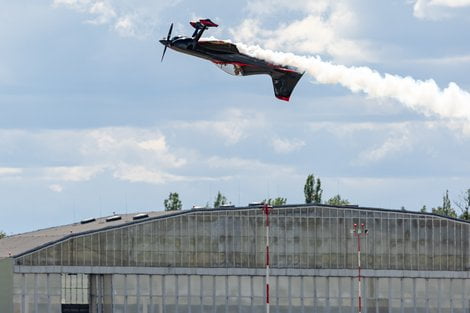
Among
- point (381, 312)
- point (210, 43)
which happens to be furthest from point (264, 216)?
point (210, 43)

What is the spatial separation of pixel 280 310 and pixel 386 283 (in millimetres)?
13135

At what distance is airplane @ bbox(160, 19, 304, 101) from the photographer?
12800 cm

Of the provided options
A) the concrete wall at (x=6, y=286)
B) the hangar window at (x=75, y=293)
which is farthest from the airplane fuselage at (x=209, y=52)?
the concrete wall at (x=6, y=286)

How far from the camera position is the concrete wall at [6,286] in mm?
152000

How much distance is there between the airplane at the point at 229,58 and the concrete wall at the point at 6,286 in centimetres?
3654

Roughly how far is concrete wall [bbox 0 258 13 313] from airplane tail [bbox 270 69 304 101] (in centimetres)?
3806

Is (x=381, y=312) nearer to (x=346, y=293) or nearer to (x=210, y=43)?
(x=346, y=293)

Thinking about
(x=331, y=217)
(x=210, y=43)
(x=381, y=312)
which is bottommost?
(x=381, y=312)

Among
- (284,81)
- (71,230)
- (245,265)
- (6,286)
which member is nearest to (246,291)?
(245,265)

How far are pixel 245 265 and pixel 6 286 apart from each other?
2693 centimetres

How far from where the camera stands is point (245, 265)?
15812 centimetres

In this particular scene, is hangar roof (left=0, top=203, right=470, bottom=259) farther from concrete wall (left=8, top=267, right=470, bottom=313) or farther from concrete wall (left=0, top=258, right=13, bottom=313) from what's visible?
concrete wall (left=8, top=267, right=470, bottom=313)

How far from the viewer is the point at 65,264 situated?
153500 mm

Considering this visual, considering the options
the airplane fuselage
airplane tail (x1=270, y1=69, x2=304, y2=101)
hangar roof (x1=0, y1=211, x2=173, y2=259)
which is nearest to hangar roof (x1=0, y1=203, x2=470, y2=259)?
hangar roof (x1=0, y1=211, x2=173, y2=259)
